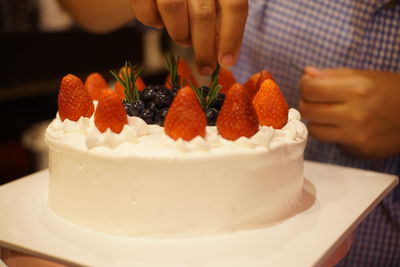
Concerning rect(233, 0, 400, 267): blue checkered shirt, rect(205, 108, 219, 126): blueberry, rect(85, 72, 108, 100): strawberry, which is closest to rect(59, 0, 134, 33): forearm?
rect(233, 0, 400, 267): blue checkered shirt

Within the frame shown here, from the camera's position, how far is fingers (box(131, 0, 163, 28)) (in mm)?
1387

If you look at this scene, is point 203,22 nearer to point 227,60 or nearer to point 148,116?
point 227,60

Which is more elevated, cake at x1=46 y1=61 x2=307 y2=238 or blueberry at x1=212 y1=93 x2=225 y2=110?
blueberry at x1=212 y1=93 x2=225 y2=110

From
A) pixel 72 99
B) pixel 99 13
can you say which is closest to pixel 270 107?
pixel 72 99

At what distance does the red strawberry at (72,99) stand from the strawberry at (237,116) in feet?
1.14

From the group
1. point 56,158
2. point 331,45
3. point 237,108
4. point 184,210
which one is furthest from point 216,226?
point 331,45

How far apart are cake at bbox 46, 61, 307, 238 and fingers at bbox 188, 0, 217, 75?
239 millimetres

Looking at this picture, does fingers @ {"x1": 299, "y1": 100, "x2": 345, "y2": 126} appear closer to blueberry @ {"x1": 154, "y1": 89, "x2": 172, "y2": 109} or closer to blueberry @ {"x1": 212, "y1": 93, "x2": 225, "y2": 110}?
blueberry @ {"x1": 212, "y1": 93, "x2": 225, "y2": 110}

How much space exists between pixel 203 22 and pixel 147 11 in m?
0.16

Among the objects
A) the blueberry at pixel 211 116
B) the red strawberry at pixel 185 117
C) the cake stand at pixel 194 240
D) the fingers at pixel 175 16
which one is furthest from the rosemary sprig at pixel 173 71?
the cake stand at pixel 194 240

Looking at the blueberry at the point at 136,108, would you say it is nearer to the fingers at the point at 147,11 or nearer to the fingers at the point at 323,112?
the fingers at the point at 147,11

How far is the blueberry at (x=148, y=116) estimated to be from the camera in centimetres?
133

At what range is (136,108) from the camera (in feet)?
4.39

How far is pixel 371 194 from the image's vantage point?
1417 mm
